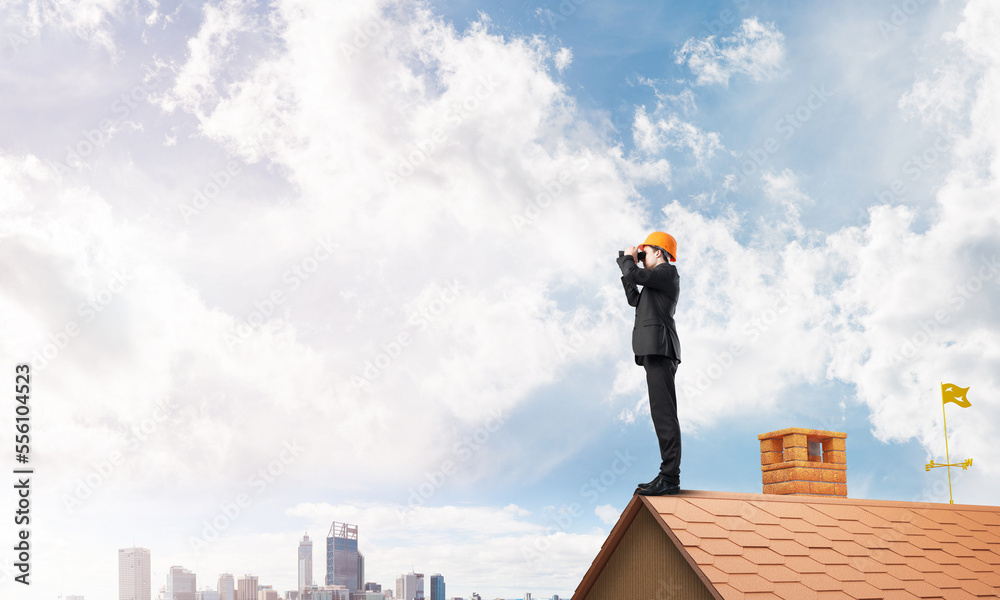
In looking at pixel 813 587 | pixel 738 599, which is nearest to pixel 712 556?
pixel 738 599

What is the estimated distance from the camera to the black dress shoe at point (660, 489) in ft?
19.6

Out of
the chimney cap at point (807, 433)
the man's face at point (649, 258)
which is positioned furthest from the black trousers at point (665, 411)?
the chimney cap at point (807, 433)

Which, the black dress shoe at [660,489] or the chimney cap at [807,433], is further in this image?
the chimney cap at [807,433]

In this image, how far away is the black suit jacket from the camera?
20.6ft

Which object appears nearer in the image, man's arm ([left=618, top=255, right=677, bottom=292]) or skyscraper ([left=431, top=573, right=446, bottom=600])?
man's arm ([left=618, top=255, right=677, bottom=292])

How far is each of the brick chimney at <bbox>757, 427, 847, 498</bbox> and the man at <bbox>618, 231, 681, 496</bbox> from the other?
125 inches

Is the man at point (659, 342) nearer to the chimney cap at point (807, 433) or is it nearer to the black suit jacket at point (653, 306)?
the black suit jacket at point (653, 306)

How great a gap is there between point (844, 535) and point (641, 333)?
103 inches

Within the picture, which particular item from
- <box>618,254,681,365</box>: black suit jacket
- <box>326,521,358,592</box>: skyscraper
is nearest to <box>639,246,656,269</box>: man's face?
<box>618,254,681,365</box>: black suit jacket

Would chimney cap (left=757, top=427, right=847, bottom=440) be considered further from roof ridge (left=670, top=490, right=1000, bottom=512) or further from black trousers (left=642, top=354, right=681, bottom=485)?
black trousers (left=642, top=354, right=681, bottom=485)

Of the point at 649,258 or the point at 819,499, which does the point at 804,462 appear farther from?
the point at 649,258

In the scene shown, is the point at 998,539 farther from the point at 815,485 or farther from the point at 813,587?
the point at 813,587

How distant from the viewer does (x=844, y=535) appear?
6184 mm

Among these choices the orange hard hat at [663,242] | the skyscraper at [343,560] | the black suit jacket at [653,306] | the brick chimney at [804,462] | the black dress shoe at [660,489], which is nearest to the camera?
the black dress shoe at [660,489]
